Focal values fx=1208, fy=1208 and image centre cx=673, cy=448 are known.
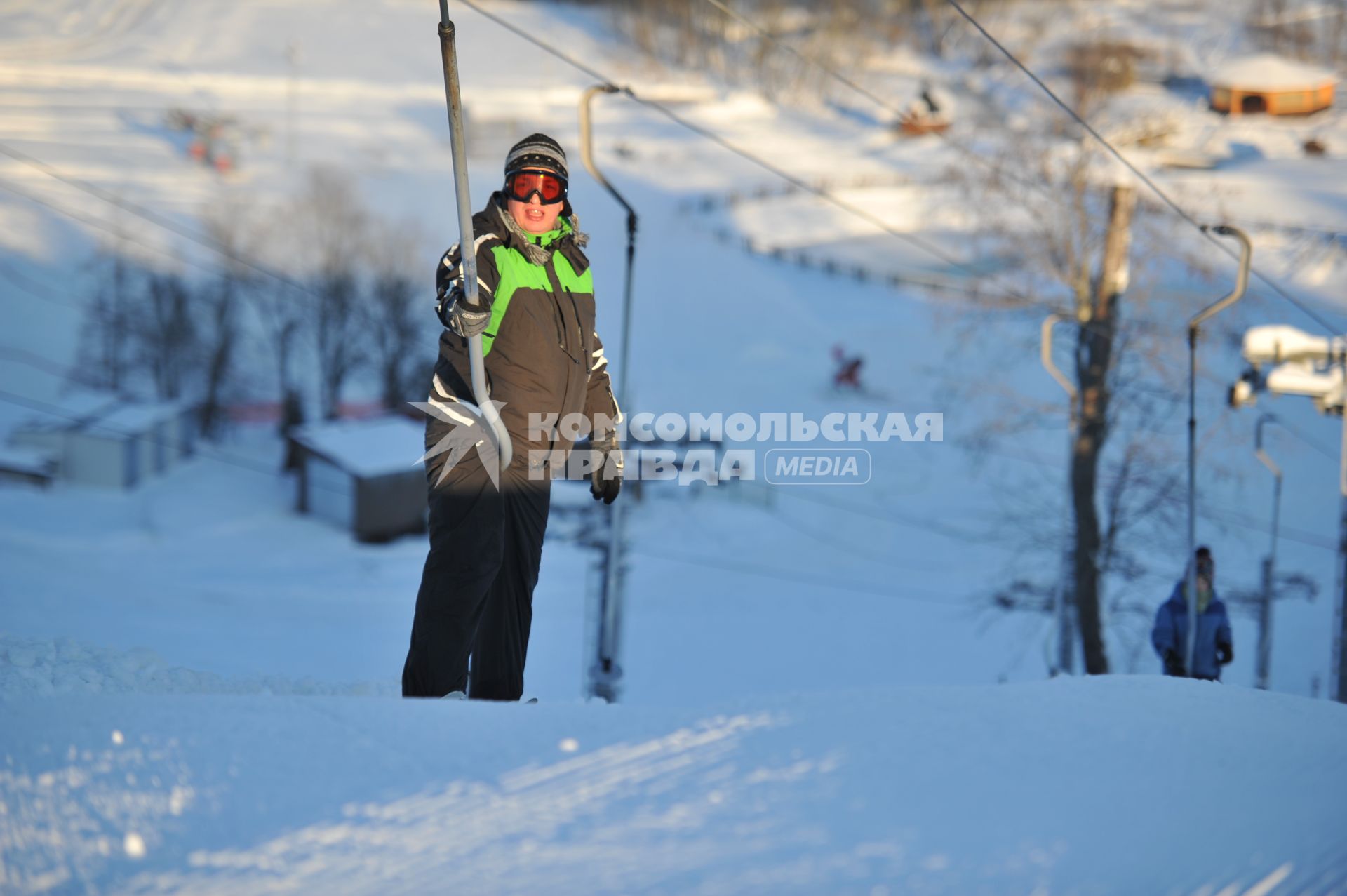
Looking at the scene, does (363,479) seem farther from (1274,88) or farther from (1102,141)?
(1274,88)

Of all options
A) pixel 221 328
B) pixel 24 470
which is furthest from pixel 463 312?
pixel 221 328

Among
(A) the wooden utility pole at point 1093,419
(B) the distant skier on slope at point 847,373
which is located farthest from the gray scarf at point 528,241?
(B) the distant skier on slope at point 847,373

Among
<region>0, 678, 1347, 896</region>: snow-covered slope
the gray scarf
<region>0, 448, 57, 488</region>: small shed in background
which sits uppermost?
the gray scarf

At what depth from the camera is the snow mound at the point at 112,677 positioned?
12.7ft

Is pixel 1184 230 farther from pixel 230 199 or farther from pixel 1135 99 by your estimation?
pixel 230 199

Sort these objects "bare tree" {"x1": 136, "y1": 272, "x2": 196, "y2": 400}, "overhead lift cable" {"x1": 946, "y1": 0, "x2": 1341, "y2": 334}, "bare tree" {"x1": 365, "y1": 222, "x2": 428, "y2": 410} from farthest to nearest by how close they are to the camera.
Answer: "bare tree" {"x1": 365, "y1": 222, "x2": 428, "y2": 410} < "bare tree" {"x1": 136, "y1": 272, "x2": 196, "y2": 400} < "overhead lift cable" {"x1": 946, "y1": 0, "x2": 1341, "y2": 334}

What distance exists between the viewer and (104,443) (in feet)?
65.6

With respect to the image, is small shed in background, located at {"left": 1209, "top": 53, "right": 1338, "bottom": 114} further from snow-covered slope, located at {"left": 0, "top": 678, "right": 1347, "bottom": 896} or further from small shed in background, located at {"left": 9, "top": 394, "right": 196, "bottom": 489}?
snow-covered slope, located at {"left": 0, "top": 678, "right": 1347, "bottom": 896}

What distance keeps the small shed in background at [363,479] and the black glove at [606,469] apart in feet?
48.3

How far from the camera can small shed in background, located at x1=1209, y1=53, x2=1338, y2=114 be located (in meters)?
35.2

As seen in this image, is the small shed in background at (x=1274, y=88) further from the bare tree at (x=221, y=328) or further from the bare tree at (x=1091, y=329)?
the bare tree at (x=221, y=328)

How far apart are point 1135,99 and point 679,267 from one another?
18.6 m

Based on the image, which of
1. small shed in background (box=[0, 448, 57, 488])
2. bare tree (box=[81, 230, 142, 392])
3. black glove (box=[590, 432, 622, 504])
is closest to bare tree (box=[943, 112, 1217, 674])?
black glove (box=[590, 432, 622, 504])

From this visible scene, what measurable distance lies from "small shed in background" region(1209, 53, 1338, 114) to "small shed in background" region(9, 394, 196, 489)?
31201 millimetres
